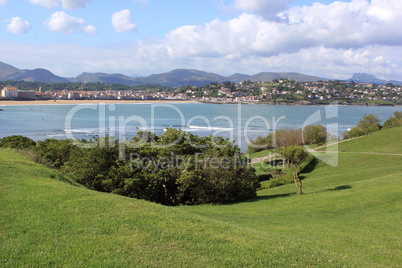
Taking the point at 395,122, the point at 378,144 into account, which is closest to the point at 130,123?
the point at 395,122

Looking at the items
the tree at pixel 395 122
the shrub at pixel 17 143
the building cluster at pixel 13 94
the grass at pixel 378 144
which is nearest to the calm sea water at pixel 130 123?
the shrub at pixel 17 143

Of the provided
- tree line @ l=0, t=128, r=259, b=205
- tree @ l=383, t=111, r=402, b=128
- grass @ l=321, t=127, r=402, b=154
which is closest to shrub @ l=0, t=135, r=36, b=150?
tree line @ l=0, t=128, r=259, b=205

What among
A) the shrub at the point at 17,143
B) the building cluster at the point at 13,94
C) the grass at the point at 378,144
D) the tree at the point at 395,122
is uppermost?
the building cluster at the point at 13,94

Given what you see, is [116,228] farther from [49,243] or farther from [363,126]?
[363,126]

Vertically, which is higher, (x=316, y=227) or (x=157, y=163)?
(x=157, y=163)

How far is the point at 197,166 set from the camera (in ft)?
61.7

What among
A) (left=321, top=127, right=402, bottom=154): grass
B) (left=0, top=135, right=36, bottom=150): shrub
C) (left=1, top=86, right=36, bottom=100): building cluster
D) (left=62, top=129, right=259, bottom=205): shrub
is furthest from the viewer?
(left=1, top=86, right=36, bottom=100): building cluster

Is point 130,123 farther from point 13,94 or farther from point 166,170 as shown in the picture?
point 13,94

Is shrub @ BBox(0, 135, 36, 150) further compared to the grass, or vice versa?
the grass

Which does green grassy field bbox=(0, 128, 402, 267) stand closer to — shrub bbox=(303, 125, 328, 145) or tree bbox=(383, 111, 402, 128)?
shrub bbox=(303, 125, 328, 145)

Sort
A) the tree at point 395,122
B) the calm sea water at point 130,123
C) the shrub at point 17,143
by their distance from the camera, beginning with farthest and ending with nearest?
the calm sea water at point 130,123
the tree at point 395,122
the shrub at point 17,143

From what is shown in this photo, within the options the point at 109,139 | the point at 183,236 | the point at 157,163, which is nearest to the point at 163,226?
the point at 183,236

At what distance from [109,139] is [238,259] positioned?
14197 millimetres

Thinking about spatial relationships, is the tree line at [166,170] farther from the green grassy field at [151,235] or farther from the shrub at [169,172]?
the green grassy field at [151,235]
